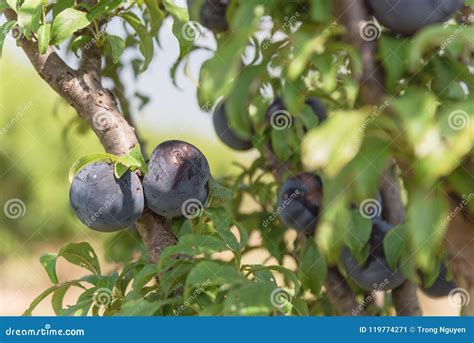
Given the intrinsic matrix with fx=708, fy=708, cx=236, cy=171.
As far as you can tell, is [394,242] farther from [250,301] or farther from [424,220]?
[424,220]

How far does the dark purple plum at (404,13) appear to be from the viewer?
1.63 ft

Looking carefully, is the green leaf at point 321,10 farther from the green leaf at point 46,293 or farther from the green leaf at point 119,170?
the green leaf at point 46,293

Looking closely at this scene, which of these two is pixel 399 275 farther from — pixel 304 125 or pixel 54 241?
pixel 54 241

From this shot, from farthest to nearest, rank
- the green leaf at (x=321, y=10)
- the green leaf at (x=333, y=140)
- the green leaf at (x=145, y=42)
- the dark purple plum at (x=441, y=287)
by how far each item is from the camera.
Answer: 1. the dark purple plum at (x=441, y=287)
2. the green leaf at (x=145, y=42)
3. the green leaf at (x=321, y=10)
4. the green leaf at (x=333, y=140)

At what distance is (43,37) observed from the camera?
71cm

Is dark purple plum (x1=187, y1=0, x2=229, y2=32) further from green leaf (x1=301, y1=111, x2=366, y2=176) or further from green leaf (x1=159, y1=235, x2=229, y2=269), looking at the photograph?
green leaf (x1=301, y1=111, x2=366, y2=176)

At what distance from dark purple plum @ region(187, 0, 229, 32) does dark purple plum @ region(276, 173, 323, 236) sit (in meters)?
0.22

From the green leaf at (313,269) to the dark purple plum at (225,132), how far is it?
0.20 meters

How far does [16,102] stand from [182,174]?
13.8 feet

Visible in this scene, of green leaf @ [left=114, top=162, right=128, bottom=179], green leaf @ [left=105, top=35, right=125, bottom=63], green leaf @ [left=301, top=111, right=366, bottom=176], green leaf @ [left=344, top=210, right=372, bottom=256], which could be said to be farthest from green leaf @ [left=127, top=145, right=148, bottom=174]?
green leaf @ [left=301, top=111, right=366, bottom=176]

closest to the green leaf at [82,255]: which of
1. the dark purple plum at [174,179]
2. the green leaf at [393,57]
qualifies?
the dark purple plum at [174,179]

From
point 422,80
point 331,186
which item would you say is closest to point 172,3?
point 422,80

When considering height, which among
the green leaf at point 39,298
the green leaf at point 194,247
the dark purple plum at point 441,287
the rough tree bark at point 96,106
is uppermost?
the rough tree bark at point 96,106

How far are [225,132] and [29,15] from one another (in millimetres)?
372
